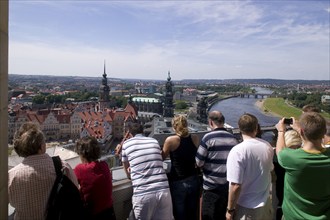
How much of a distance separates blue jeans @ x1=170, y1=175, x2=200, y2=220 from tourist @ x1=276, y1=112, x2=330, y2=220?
2.49 feet

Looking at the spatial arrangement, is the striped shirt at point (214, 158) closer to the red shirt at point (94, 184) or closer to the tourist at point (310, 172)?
the tourist at point (310, 172)

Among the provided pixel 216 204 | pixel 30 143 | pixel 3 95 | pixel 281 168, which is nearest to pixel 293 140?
pixel 281 168

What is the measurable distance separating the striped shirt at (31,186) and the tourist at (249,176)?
1.04 meters

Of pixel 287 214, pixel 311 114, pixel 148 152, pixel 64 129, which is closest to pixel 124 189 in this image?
pixel 148 152

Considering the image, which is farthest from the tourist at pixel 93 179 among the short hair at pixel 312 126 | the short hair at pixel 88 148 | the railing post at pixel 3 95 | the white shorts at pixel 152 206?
the short hair at pixel 312 126

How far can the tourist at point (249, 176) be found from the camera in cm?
205

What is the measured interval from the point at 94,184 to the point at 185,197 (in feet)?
2.33

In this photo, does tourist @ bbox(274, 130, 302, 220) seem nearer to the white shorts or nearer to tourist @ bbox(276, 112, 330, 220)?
tourist @ bbox(276, 112, 330, 220)

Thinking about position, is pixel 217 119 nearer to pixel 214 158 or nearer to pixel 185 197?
pixel 214 158

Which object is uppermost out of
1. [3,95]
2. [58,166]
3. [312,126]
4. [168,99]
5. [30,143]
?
[3,95]

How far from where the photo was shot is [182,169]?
2379mm

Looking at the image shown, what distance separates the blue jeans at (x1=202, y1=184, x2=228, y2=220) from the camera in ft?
7.53

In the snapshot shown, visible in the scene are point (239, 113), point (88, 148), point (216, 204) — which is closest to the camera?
point (88, 148)

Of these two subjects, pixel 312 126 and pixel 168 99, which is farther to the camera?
pixel 168 99
